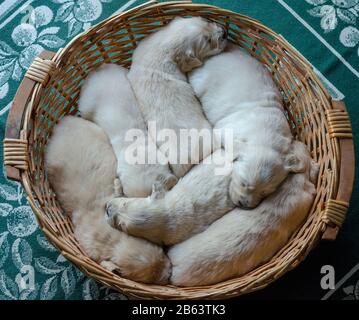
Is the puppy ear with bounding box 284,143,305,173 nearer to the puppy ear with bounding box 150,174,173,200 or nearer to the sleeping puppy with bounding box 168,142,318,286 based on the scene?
the sleeping puppy with bounding box 168,142,318,286

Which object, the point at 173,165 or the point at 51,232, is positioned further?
the point at 173,165

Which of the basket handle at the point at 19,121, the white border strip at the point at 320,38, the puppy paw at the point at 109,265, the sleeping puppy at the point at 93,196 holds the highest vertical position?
the white border strip at the point at 320,38

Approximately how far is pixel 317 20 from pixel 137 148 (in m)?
1.00

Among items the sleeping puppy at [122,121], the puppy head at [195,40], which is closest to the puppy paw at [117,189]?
the sleeping puppy at [122,121]

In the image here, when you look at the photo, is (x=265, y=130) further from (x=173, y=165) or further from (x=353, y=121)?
(x=353, y=121)

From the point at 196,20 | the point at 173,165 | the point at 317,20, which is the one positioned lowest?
the point at 173,165

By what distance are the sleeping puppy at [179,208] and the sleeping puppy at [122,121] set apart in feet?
0.16

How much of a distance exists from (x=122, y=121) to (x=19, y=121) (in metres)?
0.30

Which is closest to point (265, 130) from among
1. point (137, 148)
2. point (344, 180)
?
point (344, 180)

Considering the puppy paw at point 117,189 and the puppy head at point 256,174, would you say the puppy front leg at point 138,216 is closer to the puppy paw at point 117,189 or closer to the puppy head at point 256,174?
the puppy paw at point 117,189

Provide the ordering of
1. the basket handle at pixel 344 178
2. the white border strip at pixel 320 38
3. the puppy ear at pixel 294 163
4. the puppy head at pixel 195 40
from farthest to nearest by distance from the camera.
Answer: the white border strip at pixel 320 38, the puppy head at pixel 195 40, the puppy ear at pixel 294 163, the basket handle at pixel 344 178

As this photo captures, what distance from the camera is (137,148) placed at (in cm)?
144

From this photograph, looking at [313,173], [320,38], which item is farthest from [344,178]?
[320,38]

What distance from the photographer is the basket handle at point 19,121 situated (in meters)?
1.30
